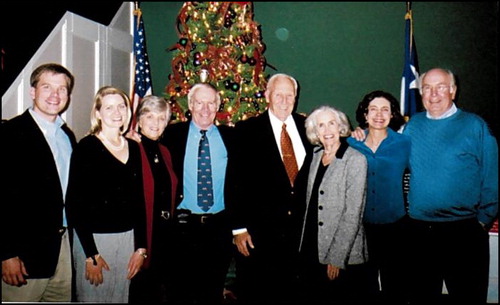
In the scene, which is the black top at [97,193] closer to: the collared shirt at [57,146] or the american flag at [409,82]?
the collared shirt at [57,146]

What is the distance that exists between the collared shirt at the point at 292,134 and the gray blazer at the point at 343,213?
444 millimetres

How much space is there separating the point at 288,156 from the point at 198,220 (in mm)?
800

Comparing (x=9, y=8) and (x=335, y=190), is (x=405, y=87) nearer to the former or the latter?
(x=335, y=190)

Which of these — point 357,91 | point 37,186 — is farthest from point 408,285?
point 357,91

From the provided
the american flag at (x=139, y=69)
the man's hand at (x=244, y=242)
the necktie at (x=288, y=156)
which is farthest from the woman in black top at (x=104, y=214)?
the american flag at (x=139, y=69)

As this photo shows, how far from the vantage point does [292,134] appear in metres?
3.03

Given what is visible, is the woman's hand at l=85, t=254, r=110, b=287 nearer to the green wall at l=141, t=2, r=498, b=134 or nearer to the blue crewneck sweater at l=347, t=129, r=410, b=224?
the blue crewneck sweater at l=347, t=129, r=410, b=224

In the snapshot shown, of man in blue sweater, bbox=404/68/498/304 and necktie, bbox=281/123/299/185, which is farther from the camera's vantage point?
necktie, bbox=281/123/299/185

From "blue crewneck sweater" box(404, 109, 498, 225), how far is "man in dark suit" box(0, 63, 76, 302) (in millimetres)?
2307

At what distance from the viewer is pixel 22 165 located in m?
2.25

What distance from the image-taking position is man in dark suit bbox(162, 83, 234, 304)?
9.27 feet

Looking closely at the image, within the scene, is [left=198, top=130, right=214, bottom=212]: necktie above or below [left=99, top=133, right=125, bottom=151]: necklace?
below

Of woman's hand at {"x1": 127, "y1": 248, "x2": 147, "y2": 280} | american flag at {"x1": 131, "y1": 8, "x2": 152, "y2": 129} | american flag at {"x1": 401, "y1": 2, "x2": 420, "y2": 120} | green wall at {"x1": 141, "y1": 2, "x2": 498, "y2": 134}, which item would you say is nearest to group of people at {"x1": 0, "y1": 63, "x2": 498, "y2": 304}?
woman's hand at {"x1": 127, "y1": 248, "x2": 147, "y2": 280}

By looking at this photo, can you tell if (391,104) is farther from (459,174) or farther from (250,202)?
(250,202)
